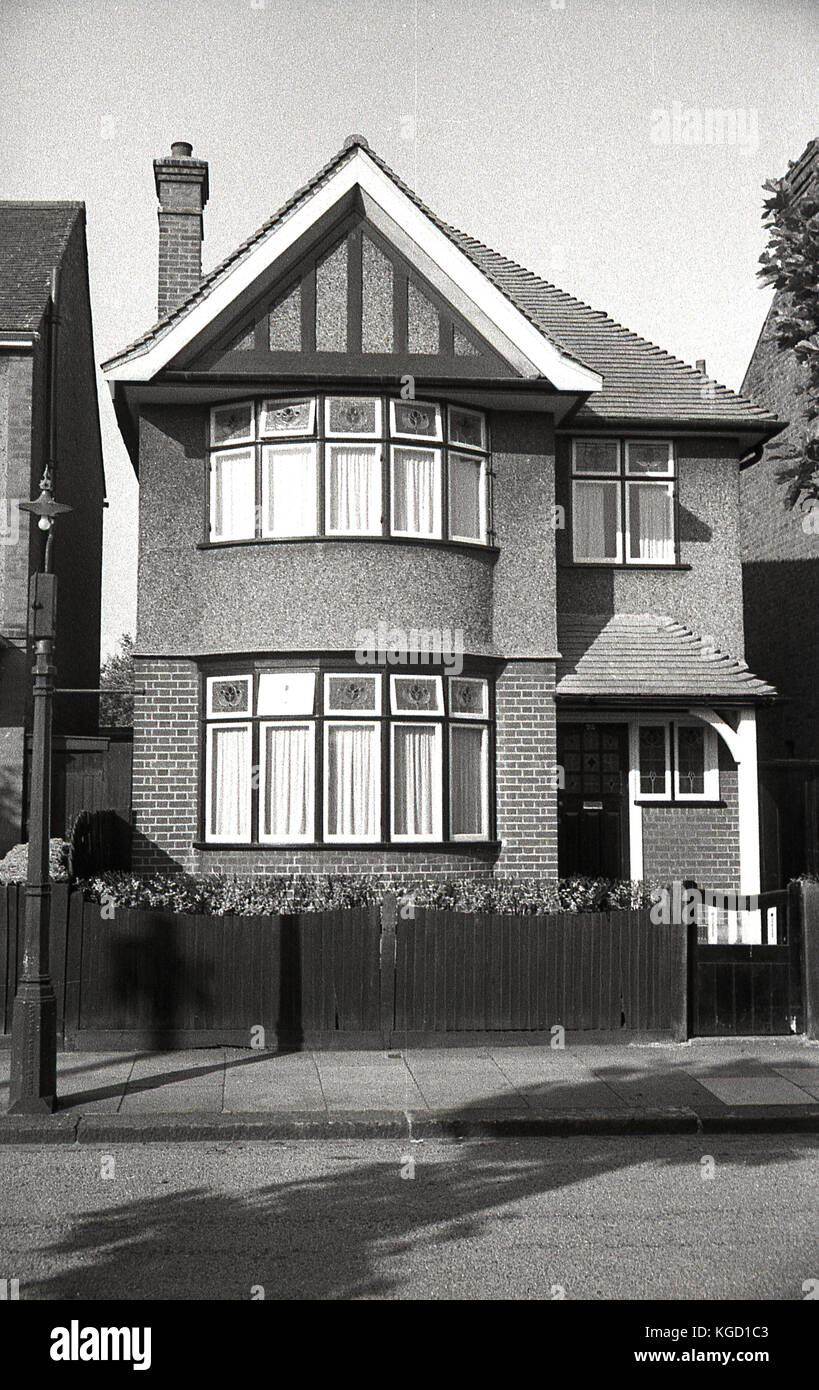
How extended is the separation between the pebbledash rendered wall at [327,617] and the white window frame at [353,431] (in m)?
1.19

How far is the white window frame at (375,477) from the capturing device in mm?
14836

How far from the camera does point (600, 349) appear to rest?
19078 mm

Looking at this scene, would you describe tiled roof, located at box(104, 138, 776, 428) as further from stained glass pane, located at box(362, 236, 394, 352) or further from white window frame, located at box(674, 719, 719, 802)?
white window frame, located at box(674, 719, 719, 802)

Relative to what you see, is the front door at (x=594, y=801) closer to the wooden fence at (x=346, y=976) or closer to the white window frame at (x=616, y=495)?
the white window frame at (x=616, y=495)

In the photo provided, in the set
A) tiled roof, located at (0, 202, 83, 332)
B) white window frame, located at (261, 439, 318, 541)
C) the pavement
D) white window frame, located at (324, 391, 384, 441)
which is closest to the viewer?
the pavement

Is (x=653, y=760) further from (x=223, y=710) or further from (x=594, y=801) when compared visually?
(x=223, y=710)

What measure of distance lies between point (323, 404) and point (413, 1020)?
672 cm

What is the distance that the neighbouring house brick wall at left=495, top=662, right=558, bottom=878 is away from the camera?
15.2 m

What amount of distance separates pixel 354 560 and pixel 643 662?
3916mm

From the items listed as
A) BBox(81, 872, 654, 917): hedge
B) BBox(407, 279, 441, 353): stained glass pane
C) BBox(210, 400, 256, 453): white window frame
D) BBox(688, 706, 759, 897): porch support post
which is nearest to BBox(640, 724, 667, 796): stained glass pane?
BBox(688, 706, 759, 897): porch support post

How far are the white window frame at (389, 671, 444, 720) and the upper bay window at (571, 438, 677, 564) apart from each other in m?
3.33

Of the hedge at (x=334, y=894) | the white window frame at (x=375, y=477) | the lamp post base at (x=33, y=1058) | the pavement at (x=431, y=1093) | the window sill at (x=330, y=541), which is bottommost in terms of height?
the pavement at (x=431, y=1093)

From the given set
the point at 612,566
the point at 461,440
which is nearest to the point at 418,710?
the point at 461,440

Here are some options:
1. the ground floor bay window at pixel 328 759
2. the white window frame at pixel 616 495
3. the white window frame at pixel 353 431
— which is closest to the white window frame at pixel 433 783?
the ground floor bay window at pixel 328 759
